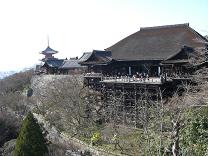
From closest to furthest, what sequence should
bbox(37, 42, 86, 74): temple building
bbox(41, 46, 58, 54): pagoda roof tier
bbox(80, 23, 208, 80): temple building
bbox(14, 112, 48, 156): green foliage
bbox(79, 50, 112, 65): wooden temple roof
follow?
bbox(14, 112, 48, 156): green foliage
bbox(80, 23, 208, 80): temple building
bbox(79, 50, 112, 65): wooden temple roof
bbox(37, 42, 86, 74): temple building
bbox(41, 46, 58, 54): pagoda roof tier

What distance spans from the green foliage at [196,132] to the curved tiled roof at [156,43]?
29.4ft

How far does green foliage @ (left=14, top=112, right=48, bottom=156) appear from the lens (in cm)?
2023

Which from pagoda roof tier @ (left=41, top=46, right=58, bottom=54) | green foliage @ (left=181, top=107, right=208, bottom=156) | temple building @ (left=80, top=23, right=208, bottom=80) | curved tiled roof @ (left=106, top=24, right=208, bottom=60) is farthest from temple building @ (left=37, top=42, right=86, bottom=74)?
green foliage @ (left=181, top=107, right=208, bottom=156)

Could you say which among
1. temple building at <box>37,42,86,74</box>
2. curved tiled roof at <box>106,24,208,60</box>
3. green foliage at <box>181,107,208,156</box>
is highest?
curved tiled roof at <box>106,24,208,60</box>

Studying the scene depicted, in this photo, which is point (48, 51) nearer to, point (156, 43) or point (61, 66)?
point (61, 66)

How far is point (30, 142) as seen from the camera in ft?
67.2

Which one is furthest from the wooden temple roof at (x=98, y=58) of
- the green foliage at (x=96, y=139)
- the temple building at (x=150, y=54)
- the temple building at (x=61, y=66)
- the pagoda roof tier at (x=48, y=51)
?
the pagoda roof tier at (x=48, y=51)

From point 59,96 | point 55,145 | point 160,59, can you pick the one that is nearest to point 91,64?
point 59,96

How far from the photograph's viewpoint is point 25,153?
66.0 feet

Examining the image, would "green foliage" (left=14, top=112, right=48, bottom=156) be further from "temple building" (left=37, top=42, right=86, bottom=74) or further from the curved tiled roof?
"temple building" (left=37, top=42, right=86, bottom=74)

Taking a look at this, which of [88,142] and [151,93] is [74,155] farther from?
Answer: [151,93]

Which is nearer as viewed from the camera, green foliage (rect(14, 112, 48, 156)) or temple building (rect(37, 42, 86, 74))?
green foliage (rect(14, 112, 48, 156))

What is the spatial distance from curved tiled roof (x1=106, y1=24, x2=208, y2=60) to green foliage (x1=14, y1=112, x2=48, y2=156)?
1158cm

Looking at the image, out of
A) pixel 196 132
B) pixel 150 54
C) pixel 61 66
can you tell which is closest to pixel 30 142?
pixel 196 132
